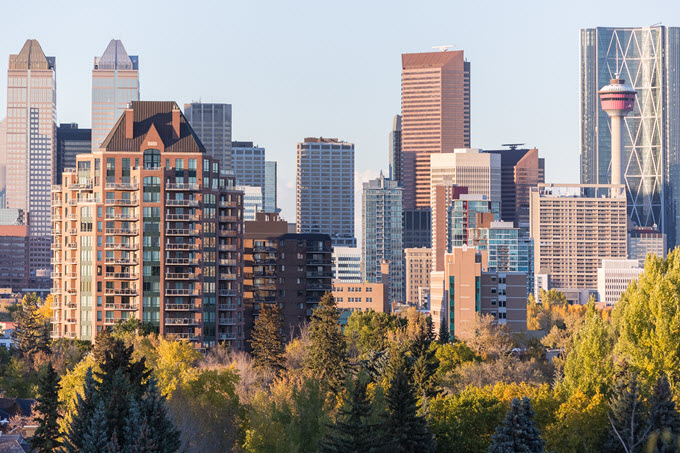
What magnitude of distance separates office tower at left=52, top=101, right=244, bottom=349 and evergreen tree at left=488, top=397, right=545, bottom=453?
98043mm

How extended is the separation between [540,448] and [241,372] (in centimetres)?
6922

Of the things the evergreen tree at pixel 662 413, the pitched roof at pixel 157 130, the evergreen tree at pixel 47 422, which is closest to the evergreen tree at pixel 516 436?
the evergreen tree at pixel 662 413

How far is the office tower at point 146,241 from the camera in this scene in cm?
17712

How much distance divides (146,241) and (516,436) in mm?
102718

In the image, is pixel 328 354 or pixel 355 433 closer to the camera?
pixel 355 433

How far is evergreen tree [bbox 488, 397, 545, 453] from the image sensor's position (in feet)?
268

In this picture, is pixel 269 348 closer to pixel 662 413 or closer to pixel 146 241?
pixel 146 241

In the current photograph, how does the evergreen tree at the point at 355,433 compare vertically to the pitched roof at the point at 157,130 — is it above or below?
below

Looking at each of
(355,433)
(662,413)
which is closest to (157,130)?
(662,413)

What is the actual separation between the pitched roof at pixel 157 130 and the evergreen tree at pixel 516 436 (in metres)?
108

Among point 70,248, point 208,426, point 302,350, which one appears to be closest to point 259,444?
point 208,426

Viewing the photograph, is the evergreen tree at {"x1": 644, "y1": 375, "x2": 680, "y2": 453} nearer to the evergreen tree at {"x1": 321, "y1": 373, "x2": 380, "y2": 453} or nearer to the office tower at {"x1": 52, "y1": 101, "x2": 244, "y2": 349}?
the evergreen tree at {"x1": 321, "y1": 373, "x2": 380, "y2": 453}

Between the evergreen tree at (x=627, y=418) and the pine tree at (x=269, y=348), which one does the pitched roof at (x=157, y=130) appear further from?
the evergreen tree at (x=627, y=418)

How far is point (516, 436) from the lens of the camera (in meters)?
82.4
